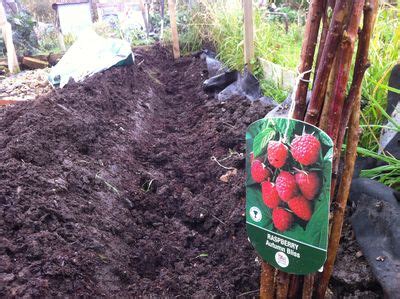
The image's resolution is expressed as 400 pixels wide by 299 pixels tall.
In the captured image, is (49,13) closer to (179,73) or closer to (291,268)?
(179,73)

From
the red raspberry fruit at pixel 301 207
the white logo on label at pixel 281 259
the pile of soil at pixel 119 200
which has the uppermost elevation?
the red raspberry fruit at pixel 301 207

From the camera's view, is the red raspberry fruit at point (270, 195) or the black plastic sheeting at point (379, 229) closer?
the red raspberry fruit at point (270, 195)

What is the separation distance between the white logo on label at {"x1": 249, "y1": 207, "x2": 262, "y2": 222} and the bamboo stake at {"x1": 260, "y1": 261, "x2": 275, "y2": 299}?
174 millimetres

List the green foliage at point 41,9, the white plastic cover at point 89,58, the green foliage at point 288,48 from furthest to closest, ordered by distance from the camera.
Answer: the green foliage at point 41,9 → the white plastic cover at point 89,58 → the green foliage at point 288,48

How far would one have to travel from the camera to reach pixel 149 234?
2.14 metres

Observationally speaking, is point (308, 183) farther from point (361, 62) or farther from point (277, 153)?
point (361, 62)

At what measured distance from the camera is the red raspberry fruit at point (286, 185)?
1091 mm

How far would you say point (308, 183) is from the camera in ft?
3.48

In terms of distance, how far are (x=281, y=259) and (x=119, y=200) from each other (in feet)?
4.62

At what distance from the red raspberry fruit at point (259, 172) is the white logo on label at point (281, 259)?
0.78 ft

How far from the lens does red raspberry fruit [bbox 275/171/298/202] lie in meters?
1.09

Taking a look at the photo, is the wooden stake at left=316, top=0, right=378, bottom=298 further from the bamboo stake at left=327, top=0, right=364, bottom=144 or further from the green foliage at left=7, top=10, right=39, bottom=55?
the green foliage at left=7, top=10, right=39, bottom=55

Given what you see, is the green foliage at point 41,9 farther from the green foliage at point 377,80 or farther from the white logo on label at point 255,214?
the white logo on label at point 255,214

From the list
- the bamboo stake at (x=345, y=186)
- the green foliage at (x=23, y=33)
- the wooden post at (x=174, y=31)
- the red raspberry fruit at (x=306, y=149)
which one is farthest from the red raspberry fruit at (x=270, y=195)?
the green foliage at (x=23, y=33)
